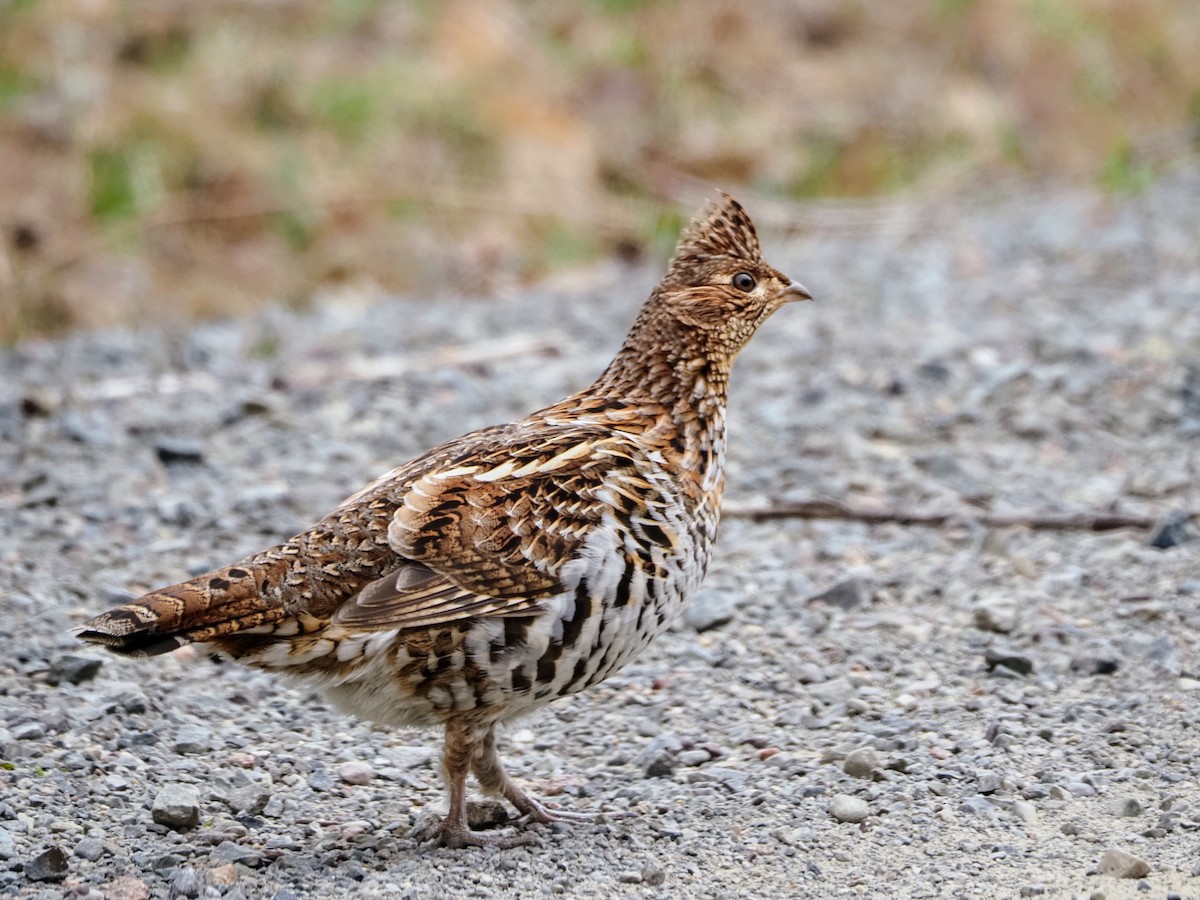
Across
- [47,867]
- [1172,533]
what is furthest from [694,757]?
[1172,533]

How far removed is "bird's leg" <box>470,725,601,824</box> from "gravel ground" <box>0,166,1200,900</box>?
0.41ft

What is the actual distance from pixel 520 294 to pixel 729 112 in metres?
4.40

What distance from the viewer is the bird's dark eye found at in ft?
14.8

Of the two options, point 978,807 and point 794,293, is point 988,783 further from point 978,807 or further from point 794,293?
point 794,293

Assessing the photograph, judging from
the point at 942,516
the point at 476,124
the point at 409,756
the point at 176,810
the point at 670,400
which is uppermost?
the point at 476,124

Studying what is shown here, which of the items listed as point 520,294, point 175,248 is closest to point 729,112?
point 520,294

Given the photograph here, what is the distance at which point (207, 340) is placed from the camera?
28.9ft

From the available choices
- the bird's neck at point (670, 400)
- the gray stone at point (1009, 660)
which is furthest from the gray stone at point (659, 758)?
the gray stone at point (1009, 660)

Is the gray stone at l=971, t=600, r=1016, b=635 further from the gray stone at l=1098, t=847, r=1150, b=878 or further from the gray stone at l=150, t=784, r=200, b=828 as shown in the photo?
the gray stone at l=150, t=784, r=200, b=828

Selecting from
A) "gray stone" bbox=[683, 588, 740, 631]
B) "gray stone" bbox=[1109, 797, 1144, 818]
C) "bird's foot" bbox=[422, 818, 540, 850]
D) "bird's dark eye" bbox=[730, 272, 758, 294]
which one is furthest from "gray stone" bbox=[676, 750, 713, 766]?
"bird's dark eye" bbox=[730, 272, 758, 294]

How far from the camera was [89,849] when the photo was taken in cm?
374

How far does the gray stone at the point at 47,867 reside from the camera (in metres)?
3.59

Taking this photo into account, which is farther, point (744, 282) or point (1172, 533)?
point (1172, 533)

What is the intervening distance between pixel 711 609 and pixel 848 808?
1.49 meters
